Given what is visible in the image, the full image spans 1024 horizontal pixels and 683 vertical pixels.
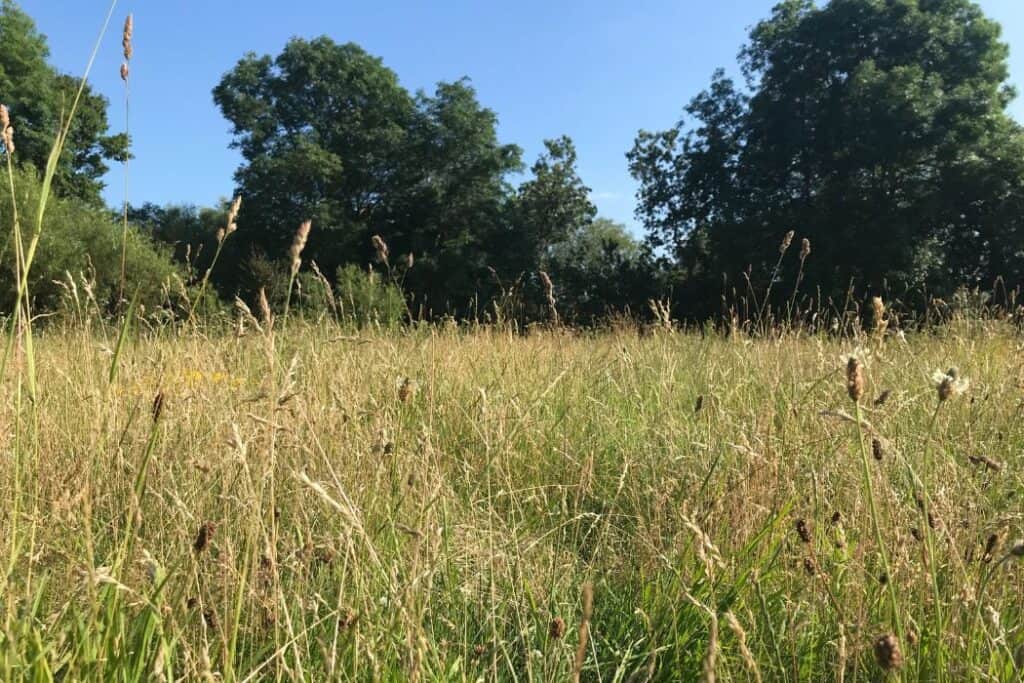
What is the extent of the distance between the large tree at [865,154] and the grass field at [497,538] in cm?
1486

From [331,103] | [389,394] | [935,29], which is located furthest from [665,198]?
[389,394]

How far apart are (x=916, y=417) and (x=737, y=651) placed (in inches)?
59.8

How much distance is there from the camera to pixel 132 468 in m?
1.67

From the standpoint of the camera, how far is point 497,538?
1568mm

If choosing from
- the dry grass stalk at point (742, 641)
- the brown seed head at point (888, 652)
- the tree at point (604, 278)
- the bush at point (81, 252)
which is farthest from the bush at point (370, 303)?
the tree at point (604, 278)

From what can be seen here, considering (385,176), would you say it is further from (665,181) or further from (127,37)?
(127,37)

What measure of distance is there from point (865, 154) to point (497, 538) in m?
17.3

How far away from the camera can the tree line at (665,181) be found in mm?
14953

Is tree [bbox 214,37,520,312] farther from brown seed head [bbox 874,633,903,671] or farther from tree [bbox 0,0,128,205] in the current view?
brown seed head [bbox 874,633,903,671]

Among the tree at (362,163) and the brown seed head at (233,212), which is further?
the tree at (362,163)

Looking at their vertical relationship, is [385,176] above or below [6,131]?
above

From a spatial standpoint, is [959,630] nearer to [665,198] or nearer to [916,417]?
[916,417]

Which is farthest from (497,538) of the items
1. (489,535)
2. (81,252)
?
(81,252)

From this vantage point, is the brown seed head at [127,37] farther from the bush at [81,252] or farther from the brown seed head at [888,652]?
the bush at [81,252]
